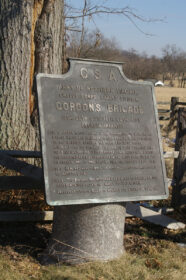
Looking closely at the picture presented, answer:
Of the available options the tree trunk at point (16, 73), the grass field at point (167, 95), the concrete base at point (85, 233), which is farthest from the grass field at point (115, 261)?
the grass field at point (167, 95)

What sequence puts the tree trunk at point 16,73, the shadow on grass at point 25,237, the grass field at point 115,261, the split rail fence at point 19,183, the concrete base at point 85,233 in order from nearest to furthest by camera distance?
the grass field at point 115,261 < the concrete base at point 85,233 < the shadow on grass at point 25,237 < the split rail fence at point 19,183 < the tree trunk at point 16,73

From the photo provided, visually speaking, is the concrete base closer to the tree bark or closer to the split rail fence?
the split rail fence

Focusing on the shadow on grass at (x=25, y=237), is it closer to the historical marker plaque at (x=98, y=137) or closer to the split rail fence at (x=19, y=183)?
the split rail fence at (x=19, y=183)

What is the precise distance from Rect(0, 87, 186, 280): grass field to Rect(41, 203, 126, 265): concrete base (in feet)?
0.39

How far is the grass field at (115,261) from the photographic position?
3893 millimetres

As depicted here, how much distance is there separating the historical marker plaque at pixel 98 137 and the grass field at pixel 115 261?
28.2 inches

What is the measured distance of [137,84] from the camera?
4.56 m

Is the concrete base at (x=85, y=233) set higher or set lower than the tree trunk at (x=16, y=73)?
lower

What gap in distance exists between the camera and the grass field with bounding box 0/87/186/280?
12.8 ft

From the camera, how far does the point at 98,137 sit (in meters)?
4.18

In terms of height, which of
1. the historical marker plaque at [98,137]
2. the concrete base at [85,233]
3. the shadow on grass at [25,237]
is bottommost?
the shadow on grass at [25,237]

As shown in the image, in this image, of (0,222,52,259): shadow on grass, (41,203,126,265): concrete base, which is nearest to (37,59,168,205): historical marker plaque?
(41,203,126,265): concrete base

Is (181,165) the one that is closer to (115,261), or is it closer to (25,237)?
(115,261)

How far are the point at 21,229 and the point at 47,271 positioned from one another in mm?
1232
